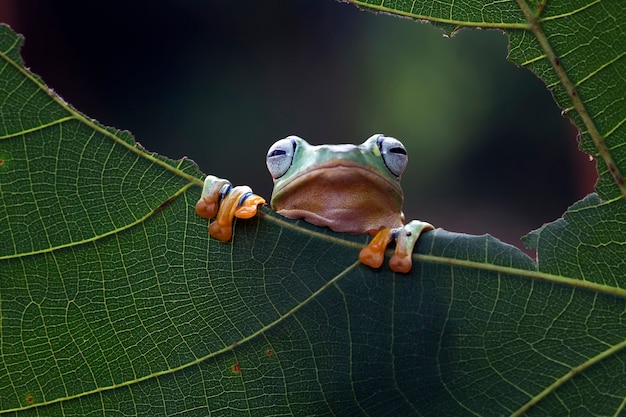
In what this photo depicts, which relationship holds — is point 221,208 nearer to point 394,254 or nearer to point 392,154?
point 394,254

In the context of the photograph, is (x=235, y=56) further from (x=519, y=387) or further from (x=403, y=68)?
(x=519, y=387)

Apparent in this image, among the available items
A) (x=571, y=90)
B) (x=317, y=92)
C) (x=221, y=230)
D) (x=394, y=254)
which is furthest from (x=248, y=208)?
(x=317, y=92)

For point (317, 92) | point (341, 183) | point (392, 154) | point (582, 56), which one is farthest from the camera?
point (317, 92)

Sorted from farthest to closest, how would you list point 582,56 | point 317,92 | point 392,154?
point 317,92 < point 392,154 < point 582,56

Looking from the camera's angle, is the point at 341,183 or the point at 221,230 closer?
the point at 221,230

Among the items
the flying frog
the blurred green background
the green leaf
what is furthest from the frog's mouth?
the blurred green background

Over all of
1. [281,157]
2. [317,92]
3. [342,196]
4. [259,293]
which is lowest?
[259,293]

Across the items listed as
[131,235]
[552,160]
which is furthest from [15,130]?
[552,160]

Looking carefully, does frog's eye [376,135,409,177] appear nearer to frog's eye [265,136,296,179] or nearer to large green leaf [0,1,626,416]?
frog's eye [265,136,296,179]
